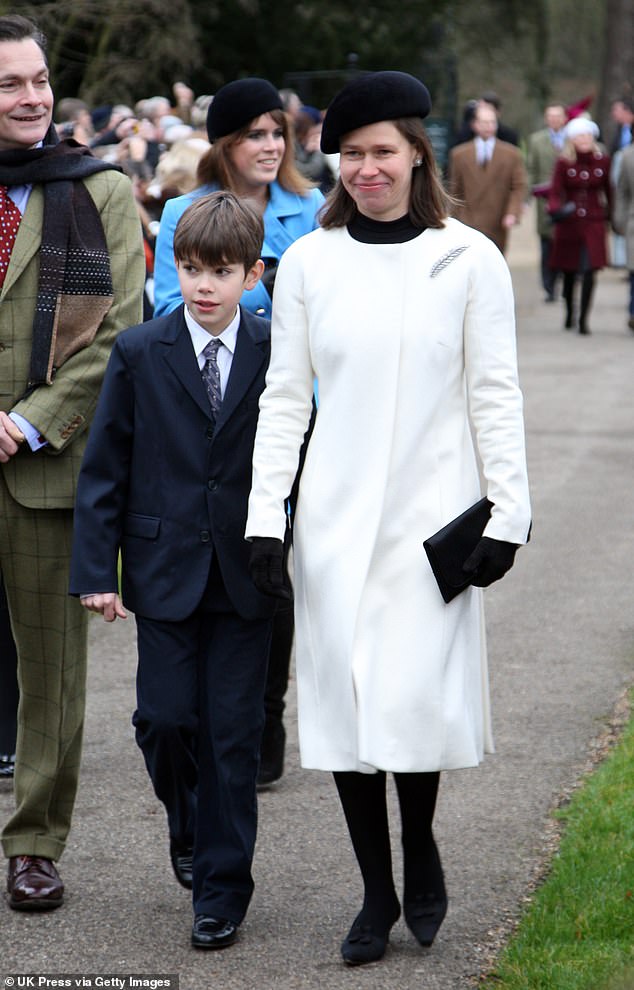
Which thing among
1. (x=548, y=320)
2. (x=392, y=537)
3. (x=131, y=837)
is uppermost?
(x=392, y=537)

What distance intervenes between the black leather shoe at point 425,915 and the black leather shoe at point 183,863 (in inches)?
24.3

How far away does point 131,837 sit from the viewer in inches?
193

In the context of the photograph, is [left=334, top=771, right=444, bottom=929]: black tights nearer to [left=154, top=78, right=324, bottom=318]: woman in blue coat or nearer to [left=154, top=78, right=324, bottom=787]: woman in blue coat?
[left=154, top=78, right=324, bottom=787]: woman in blue coat

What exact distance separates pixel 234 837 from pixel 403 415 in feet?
3.59

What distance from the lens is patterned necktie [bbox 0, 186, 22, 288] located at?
14.2ft

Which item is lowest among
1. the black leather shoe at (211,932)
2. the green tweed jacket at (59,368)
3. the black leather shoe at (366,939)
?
the black leather shoe at (211,932)

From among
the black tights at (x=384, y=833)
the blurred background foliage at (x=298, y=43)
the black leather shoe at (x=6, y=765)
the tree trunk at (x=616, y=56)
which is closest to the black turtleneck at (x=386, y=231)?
the black tights at (x=384, y=833)

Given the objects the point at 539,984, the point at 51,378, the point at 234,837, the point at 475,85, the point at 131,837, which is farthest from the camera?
the point at 475,85

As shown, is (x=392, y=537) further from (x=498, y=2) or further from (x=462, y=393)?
(x=498, y=2)

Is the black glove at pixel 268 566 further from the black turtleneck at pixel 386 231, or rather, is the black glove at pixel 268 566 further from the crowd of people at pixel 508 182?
the crowd of people at pixel 508 182

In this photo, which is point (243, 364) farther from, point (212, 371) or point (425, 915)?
point (425, 915)

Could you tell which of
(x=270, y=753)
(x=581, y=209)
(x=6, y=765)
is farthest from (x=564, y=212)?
(x=6, y=765)

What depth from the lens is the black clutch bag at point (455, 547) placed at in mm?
3775

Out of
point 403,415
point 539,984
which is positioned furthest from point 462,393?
point 539,984
